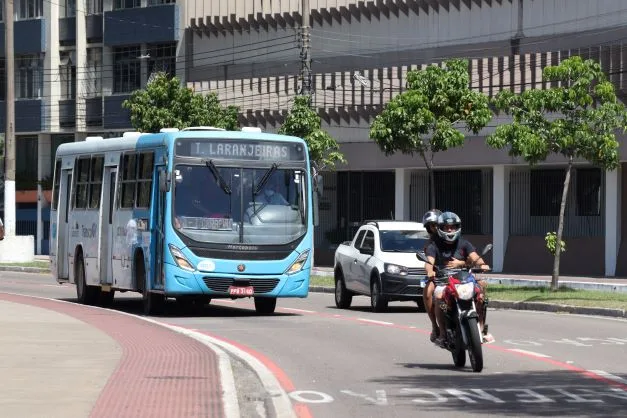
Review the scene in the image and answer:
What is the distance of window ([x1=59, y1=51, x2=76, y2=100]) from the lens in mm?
73125

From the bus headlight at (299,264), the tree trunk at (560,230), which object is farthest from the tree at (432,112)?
the bus headlight at (299,264)

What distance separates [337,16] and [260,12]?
197 inches

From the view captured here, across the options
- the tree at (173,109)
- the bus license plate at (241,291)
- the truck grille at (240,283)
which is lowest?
the bus license plate at (241,291)

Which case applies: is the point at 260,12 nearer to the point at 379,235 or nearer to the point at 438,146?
the point at 438,146

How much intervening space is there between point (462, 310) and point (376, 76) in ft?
138

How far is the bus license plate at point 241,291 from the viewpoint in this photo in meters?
27.9

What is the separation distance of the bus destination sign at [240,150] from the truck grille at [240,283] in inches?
88.5

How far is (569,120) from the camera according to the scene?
34688 mm

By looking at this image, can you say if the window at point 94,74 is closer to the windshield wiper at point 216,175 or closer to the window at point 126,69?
the window at point 126,69

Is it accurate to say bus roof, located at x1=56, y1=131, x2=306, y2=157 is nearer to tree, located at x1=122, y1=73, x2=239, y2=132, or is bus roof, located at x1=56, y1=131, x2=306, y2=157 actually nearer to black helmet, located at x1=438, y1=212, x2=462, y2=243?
black helmet, located at x1=438, y1=212, x2=462, y2=243

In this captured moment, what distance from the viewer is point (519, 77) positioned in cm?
5197

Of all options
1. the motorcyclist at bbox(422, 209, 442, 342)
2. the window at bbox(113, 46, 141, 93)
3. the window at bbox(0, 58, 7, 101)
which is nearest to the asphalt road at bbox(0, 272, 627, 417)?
the motorcyclist at bbox(422, 209, 442, 342)

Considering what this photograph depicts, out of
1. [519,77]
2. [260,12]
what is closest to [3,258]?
[260,12]

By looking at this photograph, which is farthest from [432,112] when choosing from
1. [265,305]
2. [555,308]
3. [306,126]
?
[265,305]
